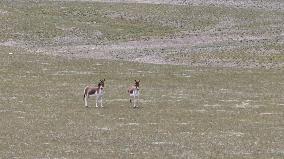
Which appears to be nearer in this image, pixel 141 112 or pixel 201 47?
pixel 141 112

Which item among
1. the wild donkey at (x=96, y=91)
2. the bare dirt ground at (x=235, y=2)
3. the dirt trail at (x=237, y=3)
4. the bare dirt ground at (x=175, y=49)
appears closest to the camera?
the wild donkey at (x=96, y=91)

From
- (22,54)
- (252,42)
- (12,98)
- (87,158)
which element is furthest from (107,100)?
(252,42)

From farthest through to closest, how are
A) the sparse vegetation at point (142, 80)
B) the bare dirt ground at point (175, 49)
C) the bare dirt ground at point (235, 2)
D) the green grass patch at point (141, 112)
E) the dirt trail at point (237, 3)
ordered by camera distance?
the bare dirt ground at point (235, 2)
the dirt trail at point (237, 3)
the bare dirt ground at point (175, 49)
the sparse vegetation at point (142, 80)
the green grass patch at point (141, 112)

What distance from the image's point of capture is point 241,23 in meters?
93.1

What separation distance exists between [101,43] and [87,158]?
52.0 meters

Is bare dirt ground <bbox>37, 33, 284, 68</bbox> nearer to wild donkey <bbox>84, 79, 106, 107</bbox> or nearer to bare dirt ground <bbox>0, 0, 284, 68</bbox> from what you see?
bare dirt ground <bbox>0, 0, 284, 68</bbox>

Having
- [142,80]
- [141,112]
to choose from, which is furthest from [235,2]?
[141,112]

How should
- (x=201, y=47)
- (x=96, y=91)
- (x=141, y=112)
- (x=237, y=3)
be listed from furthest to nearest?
(x=237, y=3) → (x=201, y=47) → (x=96, y=91) → (x=141, y=112)

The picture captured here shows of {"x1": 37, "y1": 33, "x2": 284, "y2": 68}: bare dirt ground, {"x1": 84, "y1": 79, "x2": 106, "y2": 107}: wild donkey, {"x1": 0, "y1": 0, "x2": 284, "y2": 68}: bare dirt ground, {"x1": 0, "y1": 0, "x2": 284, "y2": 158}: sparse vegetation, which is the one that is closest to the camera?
{"x1": 0, "y1": 0, "x2": 284, "y2": 158}: sparse vegetation

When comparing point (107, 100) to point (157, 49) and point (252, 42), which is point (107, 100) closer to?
point (157, 49)

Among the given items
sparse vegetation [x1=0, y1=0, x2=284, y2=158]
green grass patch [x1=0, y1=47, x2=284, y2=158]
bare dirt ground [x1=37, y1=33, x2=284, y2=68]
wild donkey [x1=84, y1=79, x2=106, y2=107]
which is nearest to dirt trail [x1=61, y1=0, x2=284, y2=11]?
sparse vegetation [x1=0, y1=0, x2=284, y2=158]

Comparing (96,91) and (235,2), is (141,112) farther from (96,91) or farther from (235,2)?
(235,2)

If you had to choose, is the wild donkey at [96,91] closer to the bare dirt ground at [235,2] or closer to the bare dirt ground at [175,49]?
the bare dirt ground at [175,49]

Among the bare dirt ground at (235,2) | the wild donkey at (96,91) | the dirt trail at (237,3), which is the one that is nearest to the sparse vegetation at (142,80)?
the wild donkey at (96,91)
